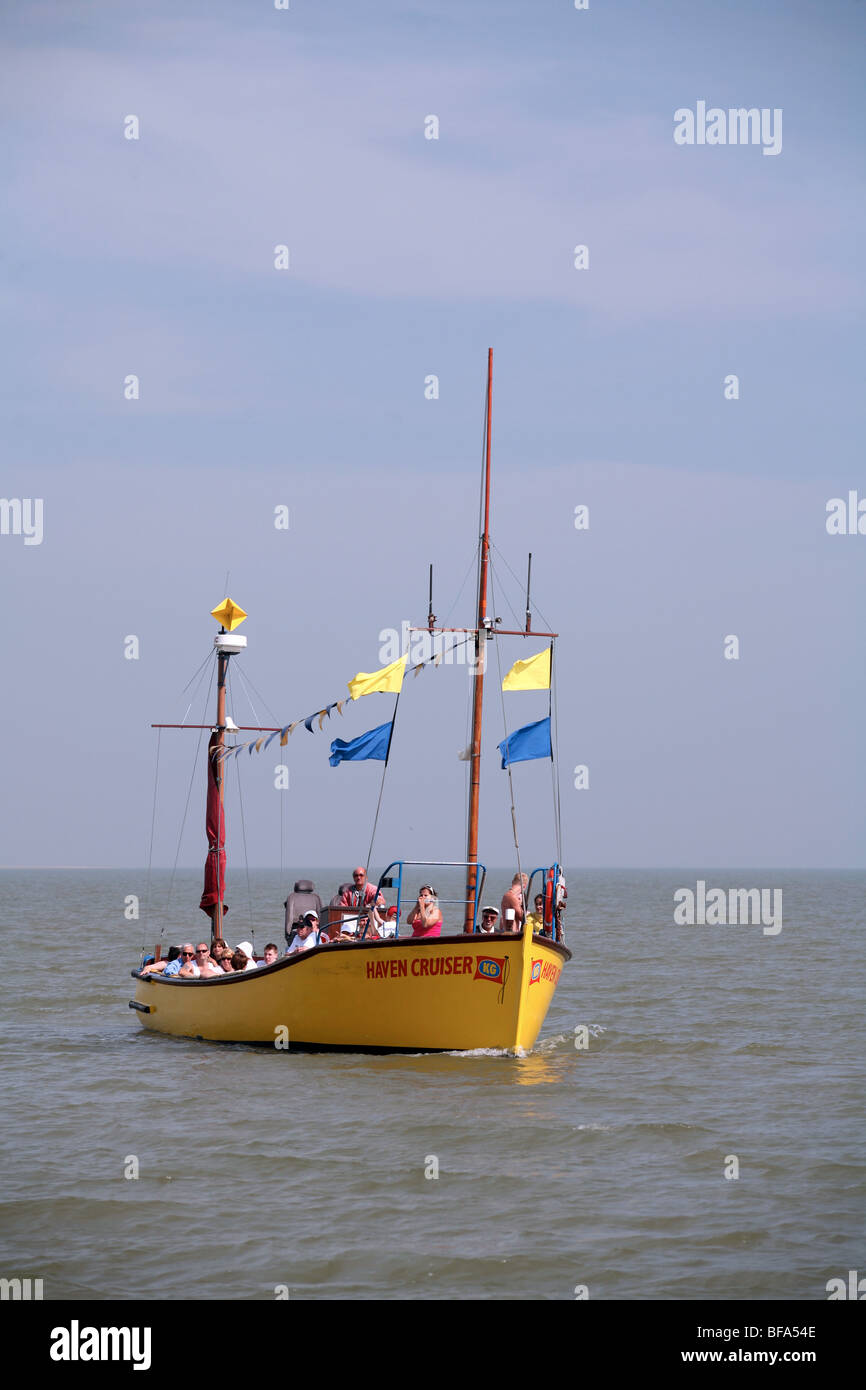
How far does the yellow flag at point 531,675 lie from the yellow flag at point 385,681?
65.1 inches

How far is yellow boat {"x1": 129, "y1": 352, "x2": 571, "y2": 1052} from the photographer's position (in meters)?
19.7

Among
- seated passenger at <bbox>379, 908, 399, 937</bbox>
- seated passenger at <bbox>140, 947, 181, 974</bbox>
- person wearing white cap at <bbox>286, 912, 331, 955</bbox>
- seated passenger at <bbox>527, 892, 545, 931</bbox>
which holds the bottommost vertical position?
seated passenger at <bbox>140, 947, 181, 974</bbox>

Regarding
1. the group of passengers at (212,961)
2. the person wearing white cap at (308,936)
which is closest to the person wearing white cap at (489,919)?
the person wearing white cap at (308,936)

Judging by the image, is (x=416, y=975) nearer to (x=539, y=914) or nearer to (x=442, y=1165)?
(x=539, y=914)

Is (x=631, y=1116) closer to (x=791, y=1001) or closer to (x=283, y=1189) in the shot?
(x=283, y=1189)

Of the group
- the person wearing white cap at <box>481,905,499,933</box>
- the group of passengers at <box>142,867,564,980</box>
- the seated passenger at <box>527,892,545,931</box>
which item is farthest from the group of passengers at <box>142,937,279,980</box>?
the seated passenger at <box>527,892,545,931</box>

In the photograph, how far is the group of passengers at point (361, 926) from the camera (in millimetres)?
20031

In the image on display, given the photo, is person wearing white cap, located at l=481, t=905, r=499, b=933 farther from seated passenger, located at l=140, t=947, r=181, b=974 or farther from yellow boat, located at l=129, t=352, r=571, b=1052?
seated passenger, located at l=140, t=947, r=181, b=974

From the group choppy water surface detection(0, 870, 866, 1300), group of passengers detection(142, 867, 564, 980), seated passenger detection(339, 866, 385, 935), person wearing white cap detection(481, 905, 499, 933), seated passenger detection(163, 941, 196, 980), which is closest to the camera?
choppy water surface detection(0, 870, 866, 1300)

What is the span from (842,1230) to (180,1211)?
18.8ft

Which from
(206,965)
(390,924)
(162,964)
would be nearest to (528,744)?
(390,924)

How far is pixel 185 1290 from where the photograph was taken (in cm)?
1096

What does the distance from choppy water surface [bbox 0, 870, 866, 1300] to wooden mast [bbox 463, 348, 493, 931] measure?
2588 millimetres
